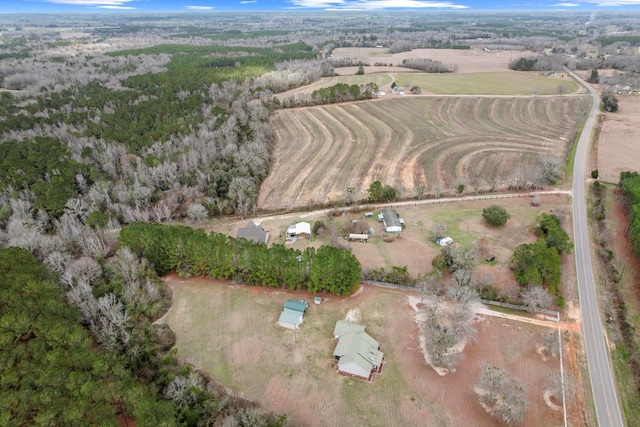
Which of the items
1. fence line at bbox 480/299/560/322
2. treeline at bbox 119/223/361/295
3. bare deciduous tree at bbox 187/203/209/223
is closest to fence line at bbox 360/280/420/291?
treeline at bbox 119/223/361/295

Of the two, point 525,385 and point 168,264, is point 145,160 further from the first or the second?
point 525,385

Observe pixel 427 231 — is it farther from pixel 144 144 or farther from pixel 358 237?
pixel 144 144

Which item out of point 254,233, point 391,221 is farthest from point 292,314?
point 391,221

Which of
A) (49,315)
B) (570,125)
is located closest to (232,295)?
(49,315)

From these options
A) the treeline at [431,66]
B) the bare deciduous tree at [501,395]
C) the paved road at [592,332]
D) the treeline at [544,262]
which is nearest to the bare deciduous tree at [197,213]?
the bare deciduous tree at [501,395]

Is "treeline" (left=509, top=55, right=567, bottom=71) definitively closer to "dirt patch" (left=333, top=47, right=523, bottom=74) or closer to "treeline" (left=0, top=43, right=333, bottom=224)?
"dirt patch" (left=333, top=47, right=523, bottom=74)

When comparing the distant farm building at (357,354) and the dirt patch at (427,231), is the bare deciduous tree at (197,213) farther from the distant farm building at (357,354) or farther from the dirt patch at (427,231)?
the distant farm building at (357,354)
